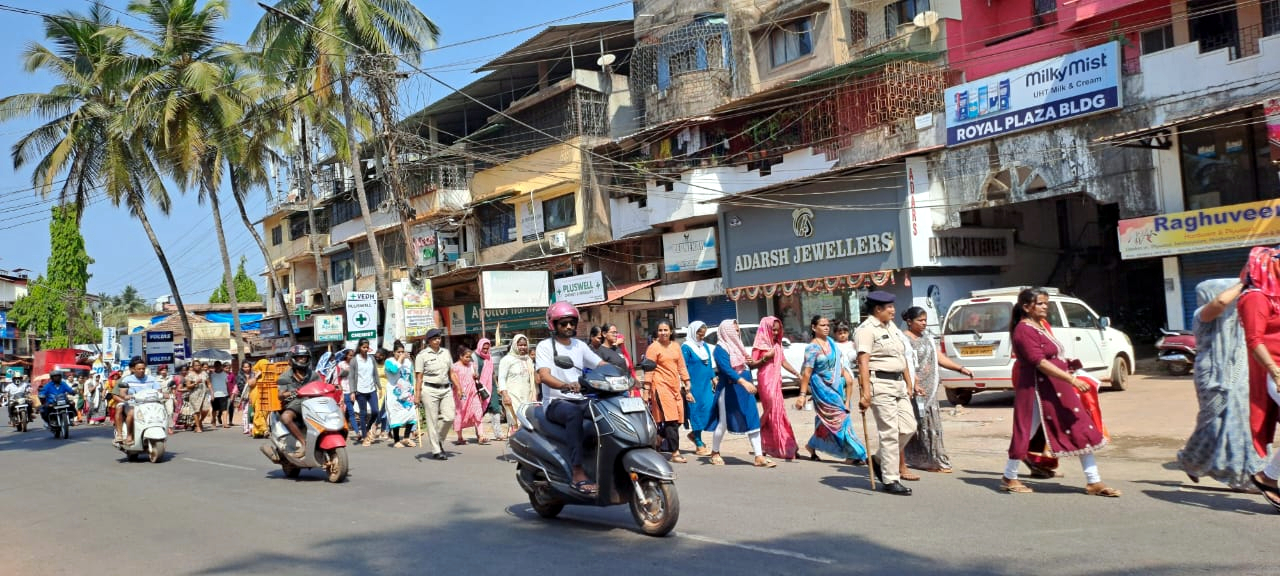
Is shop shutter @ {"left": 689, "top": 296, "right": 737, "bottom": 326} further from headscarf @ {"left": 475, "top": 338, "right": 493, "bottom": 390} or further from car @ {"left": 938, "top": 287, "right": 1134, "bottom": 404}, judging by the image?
headscarf @ {"left": 475, "top": 338, "right": 493, "bottom": 390}

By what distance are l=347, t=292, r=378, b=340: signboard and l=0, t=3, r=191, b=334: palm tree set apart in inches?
534

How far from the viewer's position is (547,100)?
33094mm

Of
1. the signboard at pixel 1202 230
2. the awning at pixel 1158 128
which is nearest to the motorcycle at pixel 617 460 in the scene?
the awning at pixel 1158 128

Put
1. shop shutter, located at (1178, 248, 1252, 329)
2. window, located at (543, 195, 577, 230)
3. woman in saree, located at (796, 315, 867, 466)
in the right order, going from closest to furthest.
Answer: woman in saree, located at (796, 315, 867, 466)
shop shutter, located at (1178, 248, 1252, 329)
window, located at (543, 195, 577, 230)

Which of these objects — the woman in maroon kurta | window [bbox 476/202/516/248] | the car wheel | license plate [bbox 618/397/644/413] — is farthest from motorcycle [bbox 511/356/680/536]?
window [bbox 476/202/516/248]

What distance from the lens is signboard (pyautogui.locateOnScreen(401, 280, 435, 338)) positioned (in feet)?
80.0

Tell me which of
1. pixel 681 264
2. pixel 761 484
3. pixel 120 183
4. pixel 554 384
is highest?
pixel 120 183

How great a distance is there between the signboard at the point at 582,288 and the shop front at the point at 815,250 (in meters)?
4.49

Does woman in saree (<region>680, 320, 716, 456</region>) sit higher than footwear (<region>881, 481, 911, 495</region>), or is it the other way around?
woman in saree (<region>680, 320, 716, 456</region>)

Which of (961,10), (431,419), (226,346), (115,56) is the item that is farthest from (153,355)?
(961,10)

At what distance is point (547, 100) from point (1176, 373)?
69.6 ft

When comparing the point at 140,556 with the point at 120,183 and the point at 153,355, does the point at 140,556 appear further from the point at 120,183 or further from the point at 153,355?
the point at 153,355

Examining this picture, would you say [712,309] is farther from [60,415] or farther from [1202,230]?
[60,415]

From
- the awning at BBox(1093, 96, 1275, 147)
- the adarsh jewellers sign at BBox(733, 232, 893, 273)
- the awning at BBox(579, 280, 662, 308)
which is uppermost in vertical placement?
the awning at BBox(1093, 96, 1275, 147)
